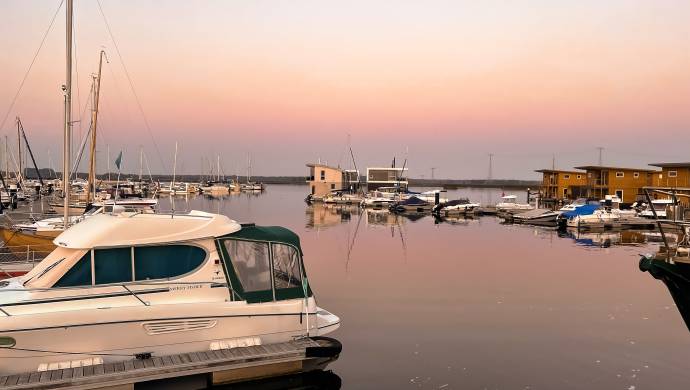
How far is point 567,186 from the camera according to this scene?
259ft

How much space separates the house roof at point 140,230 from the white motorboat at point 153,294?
0.07ft

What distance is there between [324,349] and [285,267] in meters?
1.96

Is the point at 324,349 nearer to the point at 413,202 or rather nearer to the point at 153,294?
the point at 153,294

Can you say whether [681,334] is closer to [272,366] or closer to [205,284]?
[272,366]

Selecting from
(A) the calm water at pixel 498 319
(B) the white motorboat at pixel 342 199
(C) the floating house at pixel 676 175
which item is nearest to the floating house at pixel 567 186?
(C) the floating house at pixel 676 175

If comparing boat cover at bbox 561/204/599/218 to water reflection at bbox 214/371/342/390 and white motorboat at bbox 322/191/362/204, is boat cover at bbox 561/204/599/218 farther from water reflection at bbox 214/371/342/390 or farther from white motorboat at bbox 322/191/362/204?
water reflection at bbox 214/371/342/390

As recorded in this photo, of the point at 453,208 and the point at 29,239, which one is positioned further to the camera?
the point at 453,208

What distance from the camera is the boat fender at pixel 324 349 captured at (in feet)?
36.1

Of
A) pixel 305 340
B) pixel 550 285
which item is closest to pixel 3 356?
pixel 305 340

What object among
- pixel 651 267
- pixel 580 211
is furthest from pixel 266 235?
pixel 580 211

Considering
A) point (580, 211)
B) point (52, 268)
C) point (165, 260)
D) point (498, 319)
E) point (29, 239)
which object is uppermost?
point (165, 260)

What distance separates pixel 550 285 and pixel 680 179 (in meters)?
44.6

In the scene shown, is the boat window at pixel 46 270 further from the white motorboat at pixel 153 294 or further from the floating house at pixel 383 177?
the floating house at pixel 383 177

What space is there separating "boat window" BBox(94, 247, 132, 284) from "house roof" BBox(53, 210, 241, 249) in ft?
0.50
